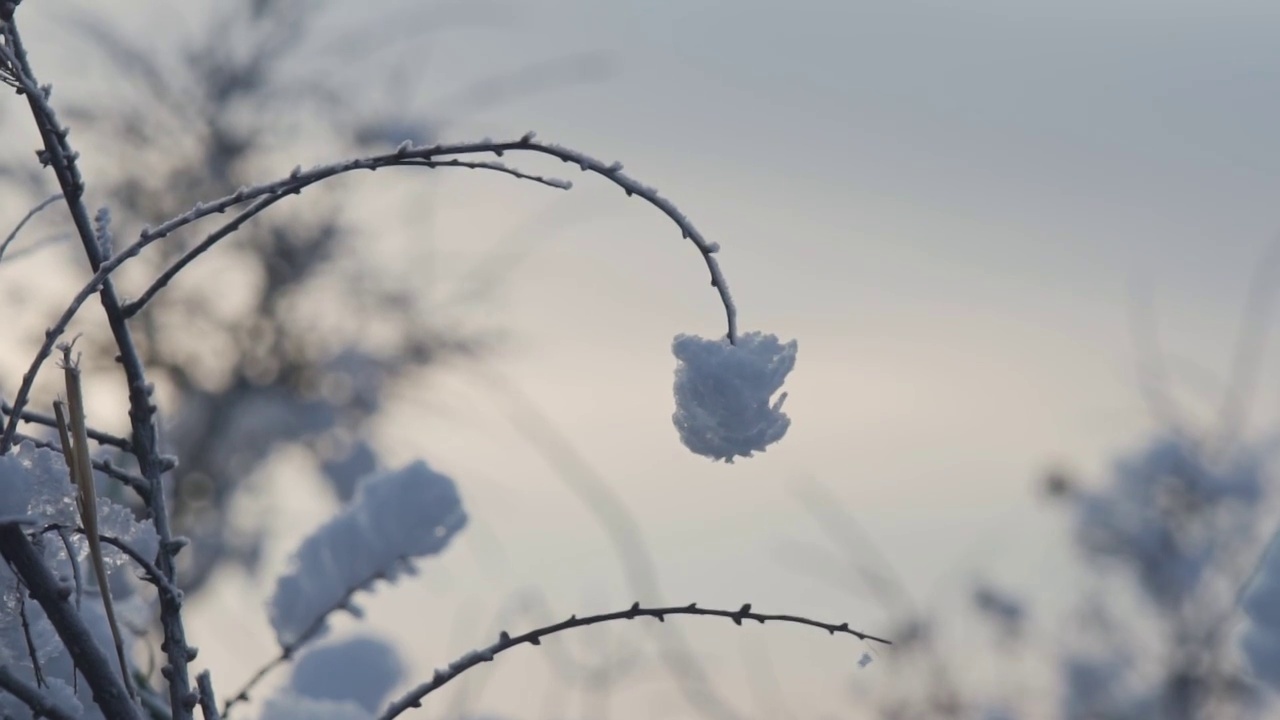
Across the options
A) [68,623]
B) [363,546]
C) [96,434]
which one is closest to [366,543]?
[363,546]

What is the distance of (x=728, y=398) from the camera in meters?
0.87

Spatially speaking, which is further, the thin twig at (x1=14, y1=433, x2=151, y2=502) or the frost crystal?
the frost crystal

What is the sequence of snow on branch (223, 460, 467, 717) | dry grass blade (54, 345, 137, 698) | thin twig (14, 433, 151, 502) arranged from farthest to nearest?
snow on branch (223, 460, 467, 717) → thin twig (14, 433, 151, 502) → dry grass blade (54, 345, 137, 698)

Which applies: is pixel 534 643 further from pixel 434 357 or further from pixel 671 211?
pixel 434 357

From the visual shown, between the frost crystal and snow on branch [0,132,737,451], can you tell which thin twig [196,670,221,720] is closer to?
snow on branch [0,132,737,451]

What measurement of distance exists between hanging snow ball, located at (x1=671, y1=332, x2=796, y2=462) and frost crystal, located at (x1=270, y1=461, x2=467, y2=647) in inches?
20.6

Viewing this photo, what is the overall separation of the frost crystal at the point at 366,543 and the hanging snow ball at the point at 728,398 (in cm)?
52

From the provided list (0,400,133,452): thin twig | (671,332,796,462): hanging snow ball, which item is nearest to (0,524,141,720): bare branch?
(0,400,133,452): thin twig

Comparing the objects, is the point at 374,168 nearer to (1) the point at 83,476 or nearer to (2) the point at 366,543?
(1) the point at 83,476

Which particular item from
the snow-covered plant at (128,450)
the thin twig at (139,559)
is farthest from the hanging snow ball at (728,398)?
the thin twig at (139,559)

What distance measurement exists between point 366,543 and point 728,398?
614 mm

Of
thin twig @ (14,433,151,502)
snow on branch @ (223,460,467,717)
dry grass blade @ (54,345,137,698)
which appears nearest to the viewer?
dry grass blade @ (54,345,137,698)

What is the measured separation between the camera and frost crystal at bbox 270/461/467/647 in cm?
137

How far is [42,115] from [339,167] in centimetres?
18
